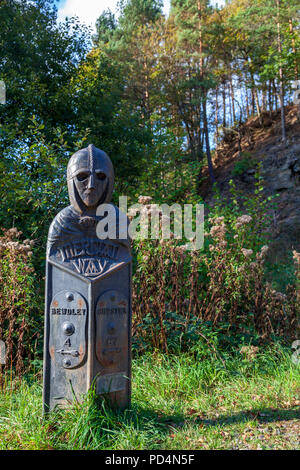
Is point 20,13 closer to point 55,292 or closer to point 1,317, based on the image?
point 1,317

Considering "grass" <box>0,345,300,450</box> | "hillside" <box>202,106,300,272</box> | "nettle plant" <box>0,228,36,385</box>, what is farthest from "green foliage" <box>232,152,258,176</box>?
"nettle plant" <box>0,228,36,385</box>

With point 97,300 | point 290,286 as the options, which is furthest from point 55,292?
point 290,286

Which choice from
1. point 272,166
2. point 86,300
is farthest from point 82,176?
point 272,166

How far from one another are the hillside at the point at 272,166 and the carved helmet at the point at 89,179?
28.7 ft

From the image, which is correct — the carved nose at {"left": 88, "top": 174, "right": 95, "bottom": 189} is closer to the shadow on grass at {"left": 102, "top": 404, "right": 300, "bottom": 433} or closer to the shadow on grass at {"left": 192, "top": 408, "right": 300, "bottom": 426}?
the shadow on grass at {"left": 102, "top": 404, "right": 300, "bottom": 433}

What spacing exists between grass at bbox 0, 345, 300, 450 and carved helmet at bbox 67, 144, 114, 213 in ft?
5.39

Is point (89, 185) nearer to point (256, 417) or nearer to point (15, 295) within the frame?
point (15, 295)

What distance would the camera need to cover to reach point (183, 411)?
12.1 ft

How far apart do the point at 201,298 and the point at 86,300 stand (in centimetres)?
249

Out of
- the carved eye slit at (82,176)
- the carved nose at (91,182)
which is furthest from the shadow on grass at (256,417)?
the carved eye slit at (82,176)

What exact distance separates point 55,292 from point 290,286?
354 centimetres

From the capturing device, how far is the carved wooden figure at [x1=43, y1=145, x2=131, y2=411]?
329 cm

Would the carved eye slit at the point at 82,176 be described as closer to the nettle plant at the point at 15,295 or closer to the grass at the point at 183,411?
the nettle plant at the point at 15,295

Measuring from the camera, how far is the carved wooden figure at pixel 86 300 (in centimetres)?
329
